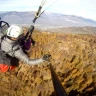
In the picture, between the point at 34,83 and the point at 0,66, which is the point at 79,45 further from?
the point at 0,66

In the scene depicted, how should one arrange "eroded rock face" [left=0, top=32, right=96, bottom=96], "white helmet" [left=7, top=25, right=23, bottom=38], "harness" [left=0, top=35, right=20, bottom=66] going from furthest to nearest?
"eroded rock face" [left=0, top=32, right=96, bottom=96] → "harness" [left=0, top=35, right=20, bottom=66] → "white helmet" [left=7, top=25, right=23, bottom=38]

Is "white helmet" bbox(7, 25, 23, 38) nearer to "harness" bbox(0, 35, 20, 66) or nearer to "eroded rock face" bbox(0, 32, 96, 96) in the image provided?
"harness" bbox(0, 35, 20, 66)

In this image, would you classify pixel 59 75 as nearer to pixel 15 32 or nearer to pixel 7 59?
pixel 7 59

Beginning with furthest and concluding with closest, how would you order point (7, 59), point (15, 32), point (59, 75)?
point (59, 75) → point (7, 59) → point (15, 32)

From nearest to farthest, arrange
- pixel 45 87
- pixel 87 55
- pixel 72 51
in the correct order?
pixel 45 87
pixel 87 55
pixel 72 51

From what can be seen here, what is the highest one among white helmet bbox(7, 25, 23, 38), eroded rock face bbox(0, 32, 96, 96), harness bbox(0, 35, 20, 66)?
white helmet bbox(7, 25, 23, 38)

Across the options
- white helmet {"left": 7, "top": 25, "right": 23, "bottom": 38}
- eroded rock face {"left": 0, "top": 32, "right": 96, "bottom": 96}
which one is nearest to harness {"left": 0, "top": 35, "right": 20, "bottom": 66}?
white helmet {"left": 7, "top": 25, "right": 23, "bottom": 38}

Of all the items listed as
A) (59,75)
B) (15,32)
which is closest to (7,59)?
(15,32)

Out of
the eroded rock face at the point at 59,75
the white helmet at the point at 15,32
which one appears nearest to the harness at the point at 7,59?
the white helmet at the point at 15,32

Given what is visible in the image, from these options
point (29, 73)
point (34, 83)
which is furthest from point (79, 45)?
point (34, 83)

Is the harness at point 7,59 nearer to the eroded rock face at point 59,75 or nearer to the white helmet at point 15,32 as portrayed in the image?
the white helmet at point 15,32

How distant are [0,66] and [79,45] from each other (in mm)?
15744

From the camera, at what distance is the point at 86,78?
1459 centimetres

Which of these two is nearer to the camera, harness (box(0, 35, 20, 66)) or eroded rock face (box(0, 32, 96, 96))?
harness (box(0, 35, 20, 66))
